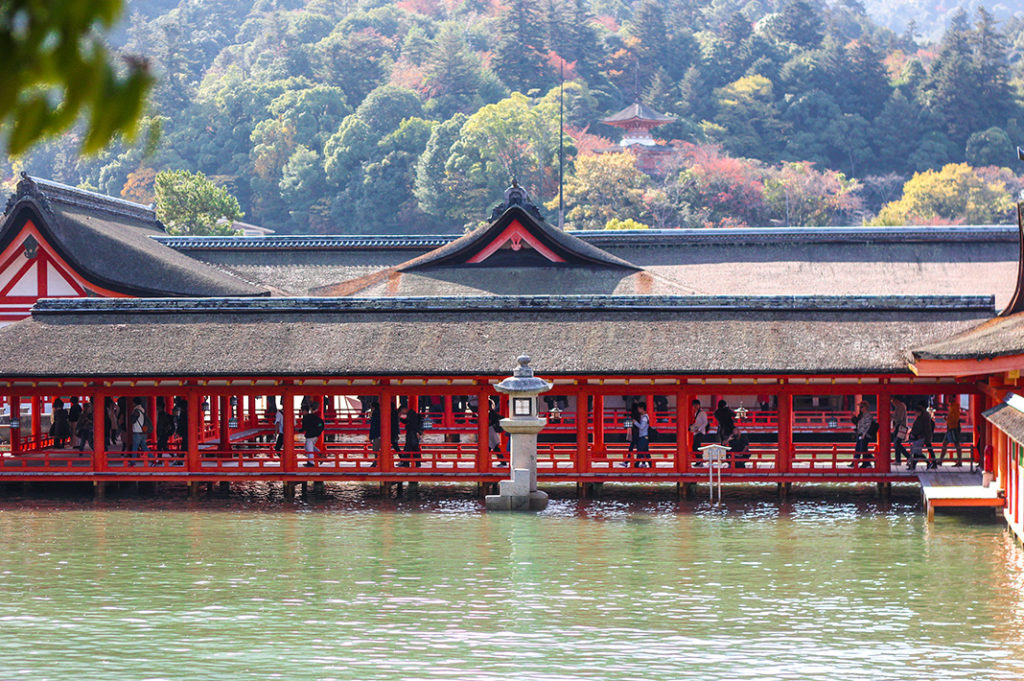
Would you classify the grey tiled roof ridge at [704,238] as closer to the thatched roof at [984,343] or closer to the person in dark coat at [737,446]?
the person in dark coat at [737,446]

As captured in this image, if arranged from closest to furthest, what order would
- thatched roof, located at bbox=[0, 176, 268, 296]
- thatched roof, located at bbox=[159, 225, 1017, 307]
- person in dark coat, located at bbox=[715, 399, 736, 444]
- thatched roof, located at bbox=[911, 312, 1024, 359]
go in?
thatched roof, located at bbox=[911, 312, 1024, 359] → person in dark coat, located at bbox=[715, 399, 736, 444] → thatched roof, located at bbox=[159, 225, 1017, 307] → thatched roof, located at bbox=[0, 176, 268, 296]

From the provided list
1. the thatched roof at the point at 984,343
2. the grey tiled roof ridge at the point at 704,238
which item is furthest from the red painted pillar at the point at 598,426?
the grey tiled roof ridge at the point at 704,238

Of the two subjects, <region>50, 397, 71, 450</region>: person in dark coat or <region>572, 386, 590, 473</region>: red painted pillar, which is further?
<region>50, 397, 71, 450</region>: person in dark coat

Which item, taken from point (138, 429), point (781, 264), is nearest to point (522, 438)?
point (138, 429)

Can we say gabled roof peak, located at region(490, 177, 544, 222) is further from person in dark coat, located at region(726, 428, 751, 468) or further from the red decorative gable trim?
person in dark coat, located at region(726, 428, 751, 468)

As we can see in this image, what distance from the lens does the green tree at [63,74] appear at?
19.2 ft

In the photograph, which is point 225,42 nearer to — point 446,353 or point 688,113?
point 688,113

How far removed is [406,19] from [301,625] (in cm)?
14366

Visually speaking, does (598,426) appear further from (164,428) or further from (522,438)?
(164,428)

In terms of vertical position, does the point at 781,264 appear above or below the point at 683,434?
above

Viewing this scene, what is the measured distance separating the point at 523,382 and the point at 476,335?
11.0ft

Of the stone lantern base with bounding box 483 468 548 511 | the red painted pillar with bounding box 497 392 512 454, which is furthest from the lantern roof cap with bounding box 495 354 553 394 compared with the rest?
the stone lantern base with bounding box 483 468 548 511

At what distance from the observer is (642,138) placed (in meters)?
122

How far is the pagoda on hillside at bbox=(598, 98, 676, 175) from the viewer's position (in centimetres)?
11625
